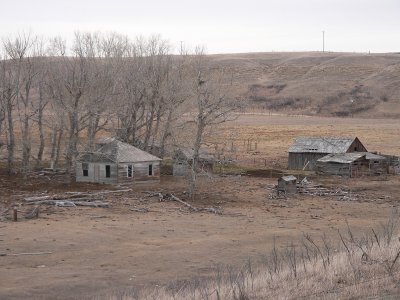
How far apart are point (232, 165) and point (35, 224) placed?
2423 centimetres

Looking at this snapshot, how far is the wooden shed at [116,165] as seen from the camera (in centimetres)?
4056

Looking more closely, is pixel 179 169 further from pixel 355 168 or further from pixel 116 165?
pixel 355 168

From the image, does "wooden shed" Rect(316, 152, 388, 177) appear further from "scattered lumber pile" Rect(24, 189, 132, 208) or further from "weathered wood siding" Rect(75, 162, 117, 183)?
"scattered lumber pile" Rect(24, 189, 132, 208)

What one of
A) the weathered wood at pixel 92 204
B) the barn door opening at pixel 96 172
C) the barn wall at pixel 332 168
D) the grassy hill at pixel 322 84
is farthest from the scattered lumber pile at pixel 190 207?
the grassy hill at pixel 322 84

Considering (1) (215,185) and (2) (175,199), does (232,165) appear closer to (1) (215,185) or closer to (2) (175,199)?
(1) (215,185)

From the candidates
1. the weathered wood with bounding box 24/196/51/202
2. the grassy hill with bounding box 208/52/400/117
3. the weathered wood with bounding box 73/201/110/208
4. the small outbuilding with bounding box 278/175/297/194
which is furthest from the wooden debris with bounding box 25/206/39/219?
the grassy hill with bounding box 208/52/400/117

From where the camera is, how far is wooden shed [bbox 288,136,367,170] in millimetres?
48781

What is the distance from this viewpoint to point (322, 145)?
49.3 meters

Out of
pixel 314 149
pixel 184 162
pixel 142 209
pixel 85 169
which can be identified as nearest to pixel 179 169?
pixel 184 162

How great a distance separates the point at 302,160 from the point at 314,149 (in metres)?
1.21

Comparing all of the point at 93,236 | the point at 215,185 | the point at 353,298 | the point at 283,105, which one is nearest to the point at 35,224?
A: the point at 93,236

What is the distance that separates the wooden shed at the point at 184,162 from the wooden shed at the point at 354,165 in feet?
24.9

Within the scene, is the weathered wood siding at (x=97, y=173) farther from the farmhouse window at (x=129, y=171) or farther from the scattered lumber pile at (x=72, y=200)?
the scattered lumber pile at (x=72, y=200)

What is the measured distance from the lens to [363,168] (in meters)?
46.0
